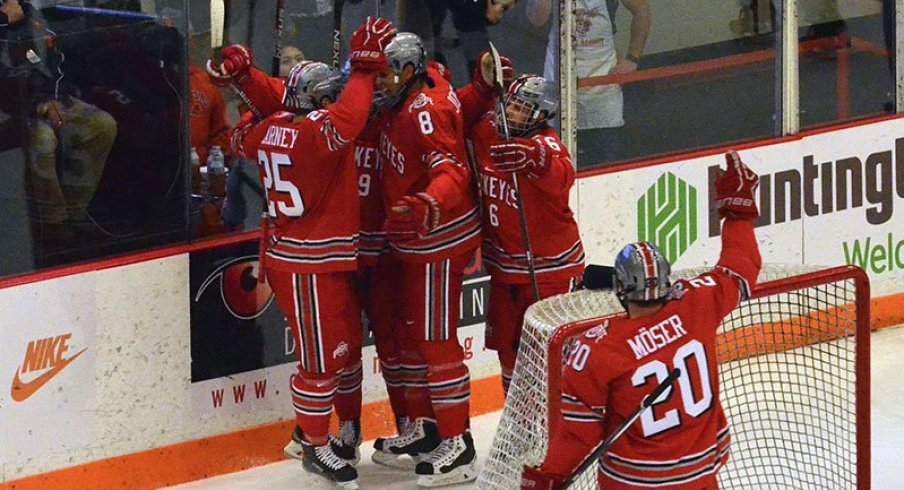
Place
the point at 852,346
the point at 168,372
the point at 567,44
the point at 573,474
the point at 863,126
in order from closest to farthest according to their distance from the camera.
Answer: the point at 573,474 < the point at 852,346 < the point at 168,372 < the point at 567,44 < the point at 863,126

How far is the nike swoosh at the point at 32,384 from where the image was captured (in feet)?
17.5

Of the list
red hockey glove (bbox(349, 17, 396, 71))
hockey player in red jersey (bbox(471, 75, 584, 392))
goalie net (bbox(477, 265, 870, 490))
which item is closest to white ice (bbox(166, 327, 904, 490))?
goalie net (bbox(477, 265, 870, 490))

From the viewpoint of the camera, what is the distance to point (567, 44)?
6574mm

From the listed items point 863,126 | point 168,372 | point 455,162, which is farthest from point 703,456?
point 863,126

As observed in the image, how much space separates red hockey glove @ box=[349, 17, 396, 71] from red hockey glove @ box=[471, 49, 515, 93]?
45cm

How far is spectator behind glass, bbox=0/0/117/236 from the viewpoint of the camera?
5375 mm

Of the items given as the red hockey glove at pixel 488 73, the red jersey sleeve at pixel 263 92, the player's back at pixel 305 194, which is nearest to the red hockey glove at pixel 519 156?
the red hockey glove at pixel 488 73

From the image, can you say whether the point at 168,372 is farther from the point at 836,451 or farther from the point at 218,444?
the point at 836,451

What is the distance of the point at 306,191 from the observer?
216 inches

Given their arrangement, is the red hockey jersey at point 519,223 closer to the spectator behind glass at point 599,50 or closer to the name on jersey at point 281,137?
the name on jersey at point 281,137

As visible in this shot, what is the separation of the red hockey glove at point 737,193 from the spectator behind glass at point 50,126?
2.10 meters

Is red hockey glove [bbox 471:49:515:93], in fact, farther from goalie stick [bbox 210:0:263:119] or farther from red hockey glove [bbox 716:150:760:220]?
red hockey glove [bbox 716:150:760:220]

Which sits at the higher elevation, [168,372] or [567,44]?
[567,44]

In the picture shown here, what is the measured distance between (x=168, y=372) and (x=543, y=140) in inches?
54.8
